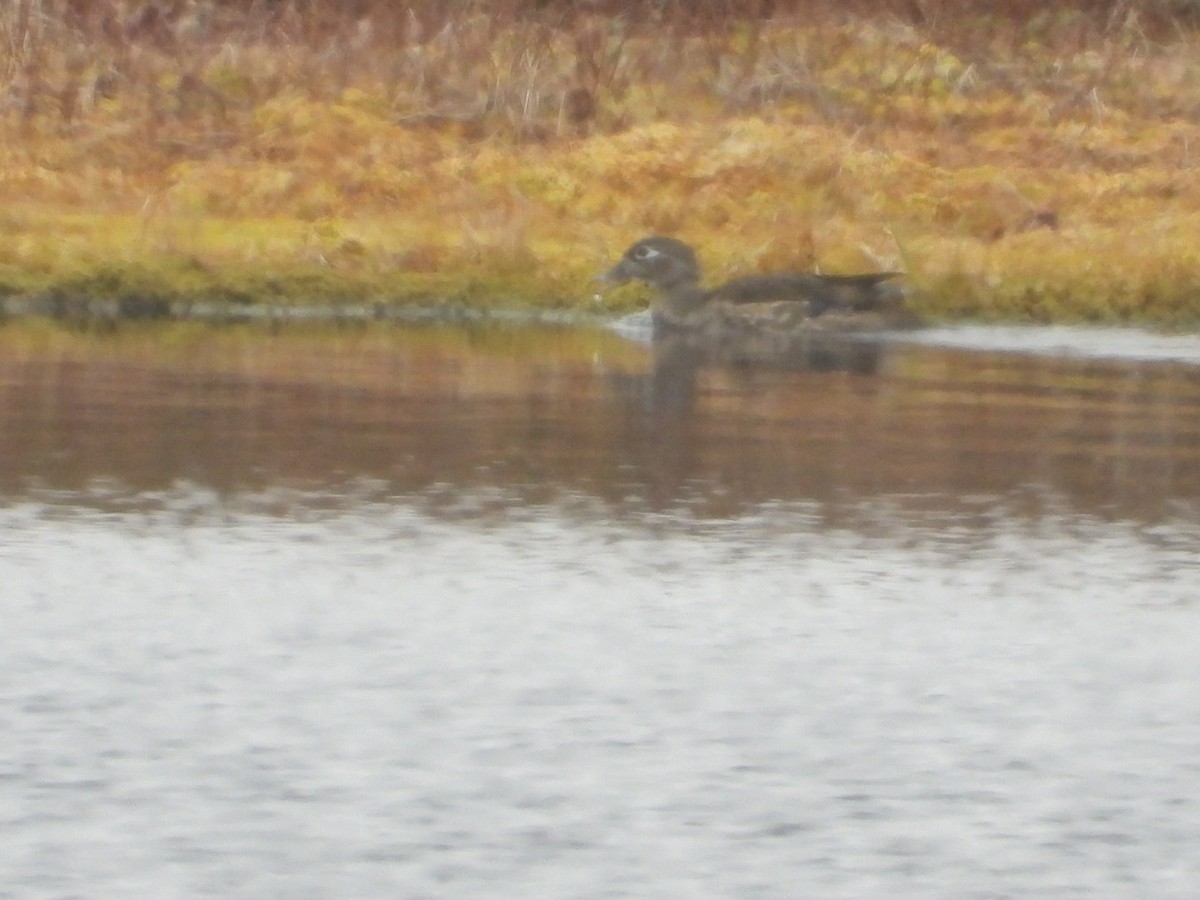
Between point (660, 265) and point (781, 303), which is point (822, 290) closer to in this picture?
point (781, 303)

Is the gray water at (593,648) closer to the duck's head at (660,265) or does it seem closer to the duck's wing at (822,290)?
the duck's wing at (822,290)

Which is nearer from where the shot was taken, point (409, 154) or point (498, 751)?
point (498, 751)

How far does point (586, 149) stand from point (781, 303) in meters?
6.08

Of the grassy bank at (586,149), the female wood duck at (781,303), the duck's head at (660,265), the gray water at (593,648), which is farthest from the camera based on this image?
the grassy bank at (586,149)

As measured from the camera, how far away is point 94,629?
9.91 m

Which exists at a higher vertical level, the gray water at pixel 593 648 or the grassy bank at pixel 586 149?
the grassy bank at pixel 586 149

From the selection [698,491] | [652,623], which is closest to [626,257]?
[698,491]

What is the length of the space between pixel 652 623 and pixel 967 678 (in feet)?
3.85

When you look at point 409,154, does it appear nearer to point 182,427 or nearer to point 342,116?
point 342,116

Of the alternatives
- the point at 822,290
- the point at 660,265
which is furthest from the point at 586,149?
the point at 822,290

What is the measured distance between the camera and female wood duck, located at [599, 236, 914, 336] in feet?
73.5

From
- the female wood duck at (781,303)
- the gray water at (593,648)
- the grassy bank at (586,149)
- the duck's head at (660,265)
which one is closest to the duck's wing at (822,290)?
the female wood duck at (781,303)

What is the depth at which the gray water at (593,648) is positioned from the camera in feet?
24.5

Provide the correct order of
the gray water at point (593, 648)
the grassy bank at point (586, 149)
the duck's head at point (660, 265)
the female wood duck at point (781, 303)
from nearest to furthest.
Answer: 1. the gray water at point (593, 648)
2. the female wood duck at point (781, 303)
3. the duck's head at point (660, 265)
4. the grassy bank at point (586, 149)
